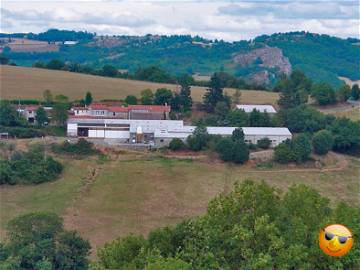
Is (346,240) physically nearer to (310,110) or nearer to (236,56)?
(310,110)

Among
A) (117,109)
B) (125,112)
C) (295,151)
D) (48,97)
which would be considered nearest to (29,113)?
(48,97)

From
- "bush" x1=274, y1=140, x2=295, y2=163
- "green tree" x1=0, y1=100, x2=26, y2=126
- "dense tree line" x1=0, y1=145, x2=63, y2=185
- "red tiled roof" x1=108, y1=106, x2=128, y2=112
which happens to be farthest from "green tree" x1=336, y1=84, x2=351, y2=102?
"dense tree line" x1=0, y1=145, x2=63, y2=185

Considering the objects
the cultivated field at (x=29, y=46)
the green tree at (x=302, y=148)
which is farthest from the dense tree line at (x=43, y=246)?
the cultivated field at (x=29, y=46)

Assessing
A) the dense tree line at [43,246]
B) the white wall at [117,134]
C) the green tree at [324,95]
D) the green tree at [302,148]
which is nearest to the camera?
the dense tree line at [43,246]

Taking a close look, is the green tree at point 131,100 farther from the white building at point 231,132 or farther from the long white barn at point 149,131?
the white building at point 231,132

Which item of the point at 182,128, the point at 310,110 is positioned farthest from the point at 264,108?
the point at 182,128

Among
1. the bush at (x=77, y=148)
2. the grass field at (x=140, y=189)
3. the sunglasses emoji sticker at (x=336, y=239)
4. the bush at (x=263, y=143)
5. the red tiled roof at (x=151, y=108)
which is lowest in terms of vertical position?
the grass field at (x=140, y=189)

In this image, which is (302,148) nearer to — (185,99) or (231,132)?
(231,132)
